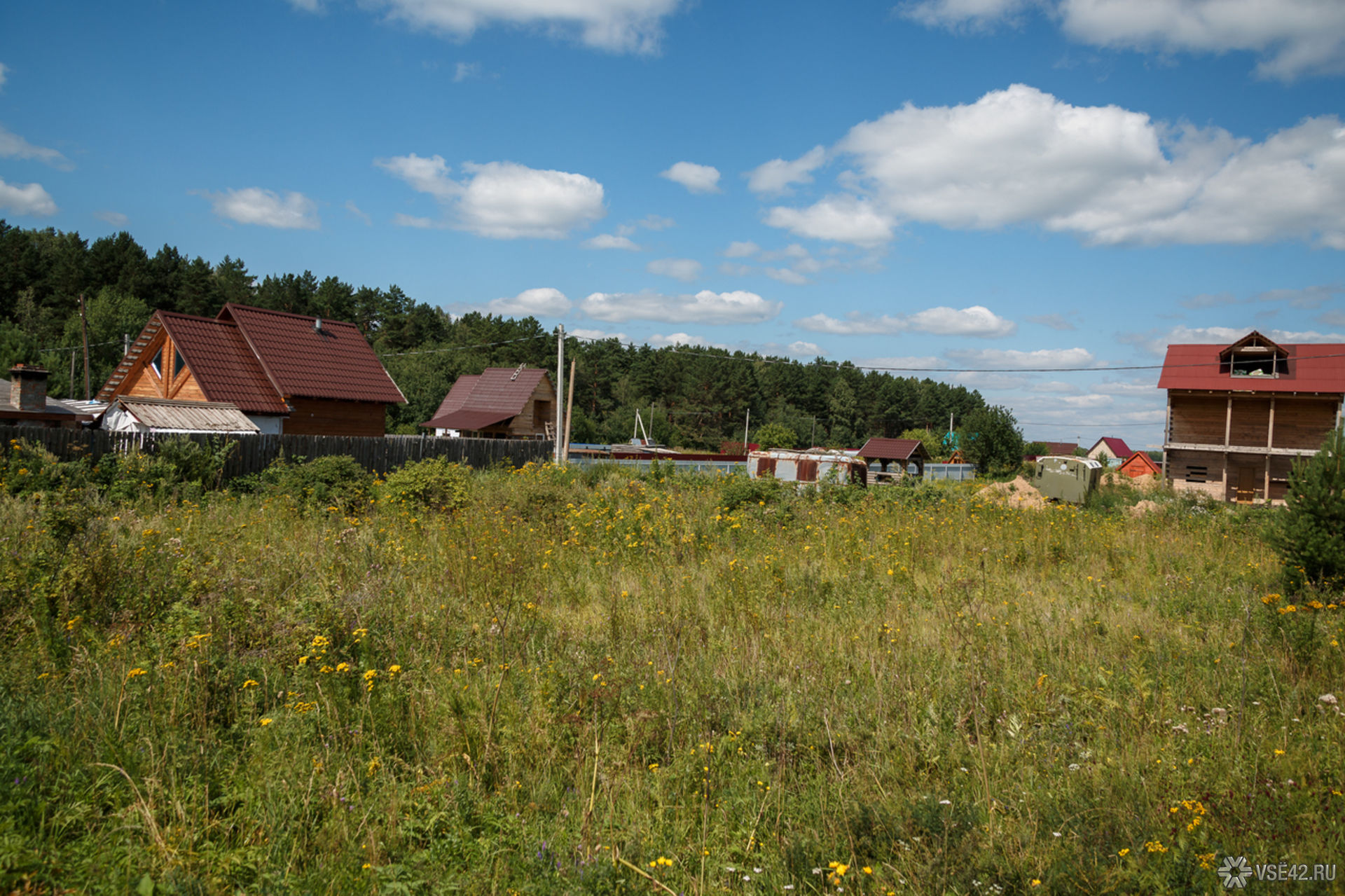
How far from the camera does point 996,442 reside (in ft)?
143

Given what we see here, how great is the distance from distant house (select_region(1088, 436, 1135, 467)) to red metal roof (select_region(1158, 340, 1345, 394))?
179ft

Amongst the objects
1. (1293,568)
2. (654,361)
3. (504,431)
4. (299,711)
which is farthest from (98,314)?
(1293,568)

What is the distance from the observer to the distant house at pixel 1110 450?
80.7 m

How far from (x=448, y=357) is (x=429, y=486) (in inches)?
2477

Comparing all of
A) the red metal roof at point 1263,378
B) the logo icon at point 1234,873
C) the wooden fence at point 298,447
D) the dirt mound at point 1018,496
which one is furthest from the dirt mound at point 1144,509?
the red metal roof at point 1263,378

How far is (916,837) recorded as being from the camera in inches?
106

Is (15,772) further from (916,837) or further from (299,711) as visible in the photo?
(916,837)

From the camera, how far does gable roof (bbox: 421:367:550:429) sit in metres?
42.6

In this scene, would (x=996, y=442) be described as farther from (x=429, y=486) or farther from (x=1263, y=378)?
(x=429, y=486)

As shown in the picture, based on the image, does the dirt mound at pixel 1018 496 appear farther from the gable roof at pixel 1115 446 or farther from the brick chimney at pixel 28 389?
the gable roof at pixel 1115 446

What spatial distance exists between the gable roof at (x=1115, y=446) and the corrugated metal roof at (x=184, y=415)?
3532 inches

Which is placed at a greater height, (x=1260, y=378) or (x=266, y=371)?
(x=1260, y=378)

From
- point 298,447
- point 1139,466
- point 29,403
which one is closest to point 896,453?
point 1139,466

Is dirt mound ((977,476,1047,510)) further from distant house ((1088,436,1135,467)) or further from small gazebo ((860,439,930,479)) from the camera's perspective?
distant house ((1088,436,1135,467))
